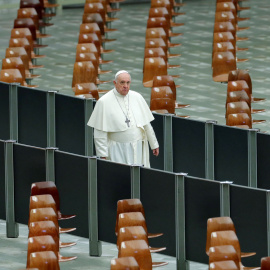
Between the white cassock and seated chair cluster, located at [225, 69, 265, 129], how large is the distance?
4.63 ft

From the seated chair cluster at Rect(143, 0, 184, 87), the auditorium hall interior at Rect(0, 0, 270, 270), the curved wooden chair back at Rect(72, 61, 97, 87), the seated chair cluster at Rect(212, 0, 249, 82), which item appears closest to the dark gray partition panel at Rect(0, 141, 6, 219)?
the auditorium hall interior at Rect(0, 0, 270, 270)

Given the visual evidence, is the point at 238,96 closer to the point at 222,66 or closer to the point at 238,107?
the point at 238,107

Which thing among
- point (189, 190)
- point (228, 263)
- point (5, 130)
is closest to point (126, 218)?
point (189, 190)

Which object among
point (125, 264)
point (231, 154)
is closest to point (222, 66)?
point (231, 154)

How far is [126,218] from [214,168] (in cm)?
222

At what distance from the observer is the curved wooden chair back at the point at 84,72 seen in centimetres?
1379

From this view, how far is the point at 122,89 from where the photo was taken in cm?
993

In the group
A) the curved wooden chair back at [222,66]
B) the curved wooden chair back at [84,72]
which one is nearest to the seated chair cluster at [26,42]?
the curved wooden chair back at [84,72]

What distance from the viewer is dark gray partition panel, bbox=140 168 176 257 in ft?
29.4

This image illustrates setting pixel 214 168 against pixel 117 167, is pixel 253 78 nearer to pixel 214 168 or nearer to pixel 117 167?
pixel 214 168

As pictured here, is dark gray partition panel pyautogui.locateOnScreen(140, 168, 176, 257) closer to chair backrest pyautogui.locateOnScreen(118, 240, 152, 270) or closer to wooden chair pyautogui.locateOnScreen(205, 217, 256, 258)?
wooden chair pyautogui.locateOnScreen(205, 217, 256, 258)

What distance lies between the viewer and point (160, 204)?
9039 millimetres

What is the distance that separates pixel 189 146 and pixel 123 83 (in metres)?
1.15

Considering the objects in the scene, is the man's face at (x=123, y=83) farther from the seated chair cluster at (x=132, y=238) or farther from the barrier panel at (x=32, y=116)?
the barrier panel at (x=32, y=116)
